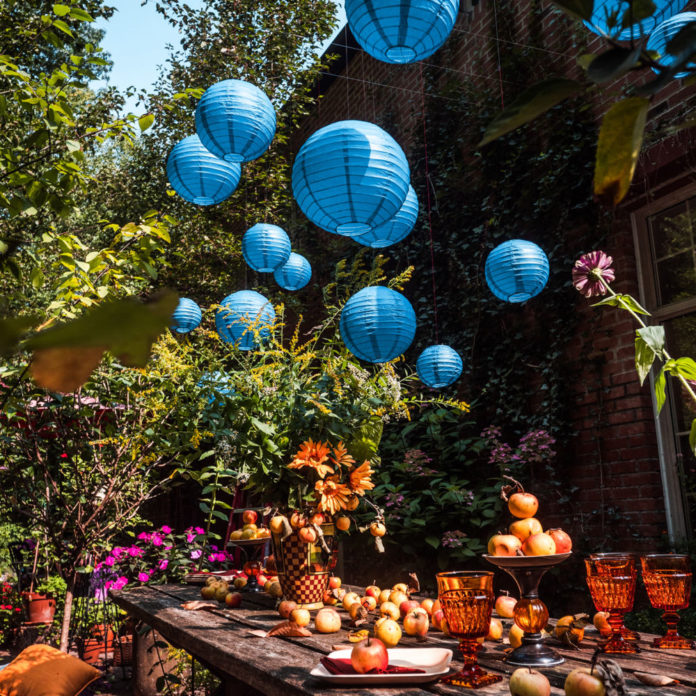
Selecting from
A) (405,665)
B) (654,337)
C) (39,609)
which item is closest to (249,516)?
(405,665)

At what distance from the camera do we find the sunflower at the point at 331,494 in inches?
72.5

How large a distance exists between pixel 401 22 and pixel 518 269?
134cm

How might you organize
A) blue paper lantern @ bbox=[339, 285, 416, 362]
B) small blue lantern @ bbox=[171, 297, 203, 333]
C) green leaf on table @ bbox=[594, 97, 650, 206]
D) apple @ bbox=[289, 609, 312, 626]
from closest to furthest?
green leaf on table @ bbox=[594, 97, 650, 206] < apple @ bbox=[289, 609, 312, 626] < blue paper lantern @ bbox=[339, 285, 416, 362] < small blue lantern @ bbox=[171, 297, 203, 333]

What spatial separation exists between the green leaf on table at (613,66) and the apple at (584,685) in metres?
0.90

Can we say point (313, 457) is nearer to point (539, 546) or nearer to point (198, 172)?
point (539, 546)

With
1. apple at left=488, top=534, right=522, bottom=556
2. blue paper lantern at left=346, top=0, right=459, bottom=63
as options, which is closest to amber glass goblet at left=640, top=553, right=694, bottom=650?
apple at left=488, top=534, right=522, bottom=556

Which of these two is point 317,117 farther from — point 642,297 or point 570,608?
point 570,608

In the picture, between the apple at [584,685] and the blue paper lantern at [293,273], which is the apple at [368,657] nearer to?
the apple at [584,685]

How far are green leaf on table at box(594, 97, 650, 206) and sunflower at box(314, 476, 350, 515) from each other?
64.4 inches

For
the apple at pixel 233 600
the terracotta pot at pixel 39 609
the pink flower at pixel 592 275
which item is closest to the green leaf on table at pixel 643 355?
the pink flower at pixel 592 275

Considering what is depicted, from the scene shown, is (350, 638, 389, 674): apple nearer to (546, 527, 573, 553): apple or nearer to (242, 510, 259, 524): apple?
(546, 527, 573, 553): apple

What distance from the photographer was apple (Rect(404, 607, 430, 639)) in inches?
61.2

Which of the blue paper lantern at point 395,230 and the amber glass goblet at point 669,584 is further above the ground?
the blue paper lantern at point 395,230

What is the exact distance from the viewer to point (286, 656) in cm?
137
